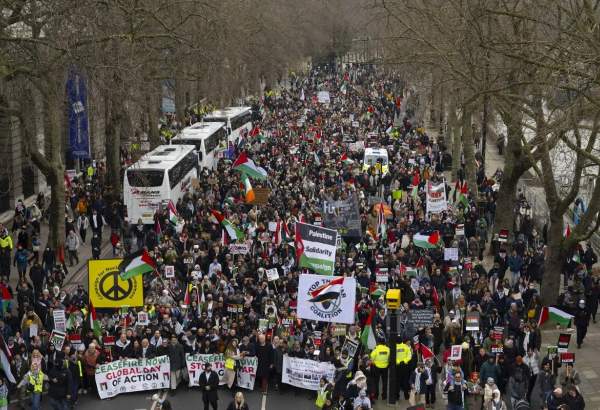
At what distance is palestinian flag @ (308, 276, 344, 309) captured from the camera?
68.6ft

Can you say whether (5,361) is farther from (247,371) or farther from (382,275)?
(382,275)

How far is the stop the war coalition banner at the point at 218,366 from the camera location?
20.1 metres

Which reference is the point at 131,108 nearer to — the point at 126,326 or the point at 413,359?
the point at 126,326

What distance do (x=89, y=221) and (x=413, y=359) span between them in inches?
714

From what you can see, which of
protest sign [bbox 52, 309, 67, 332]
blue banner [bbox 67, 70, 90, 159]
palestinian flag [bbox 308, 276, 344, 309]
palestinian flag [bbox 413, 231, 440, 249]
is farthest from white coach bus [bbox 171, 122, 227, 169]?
palestinian flag [bbox 308, 276, 344, 309]

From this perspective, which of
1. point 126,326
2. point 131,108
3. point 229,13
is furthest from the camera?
point 229,13

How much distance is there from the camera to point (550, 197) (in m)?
25.0

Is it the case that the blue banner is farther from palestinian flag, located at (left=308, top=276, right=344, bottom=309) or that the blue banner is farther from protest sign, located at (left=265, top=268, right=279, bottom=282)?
palestinian flag, located at (left=308, top=276, right=344, bottom=309)

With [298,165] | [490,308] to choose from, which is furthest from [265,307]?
[298,165]

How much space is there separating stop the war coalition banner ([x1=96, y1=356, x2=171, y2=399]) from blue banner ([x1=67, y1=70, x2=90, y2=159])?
16.1 m

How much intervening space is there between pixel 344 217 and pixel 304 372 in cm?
1061

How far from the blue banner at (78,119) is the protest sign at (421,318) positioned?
17.1 m

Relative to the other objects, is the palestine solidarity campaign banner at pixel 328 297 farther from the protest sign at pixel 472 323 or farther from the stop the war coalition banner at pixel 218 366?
the protest sign at pixel 472 323

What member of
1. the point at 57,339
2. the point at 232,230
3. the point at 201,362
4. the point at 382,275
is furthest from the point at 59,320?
the point at 232,230
